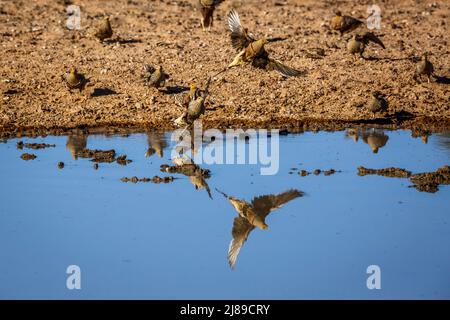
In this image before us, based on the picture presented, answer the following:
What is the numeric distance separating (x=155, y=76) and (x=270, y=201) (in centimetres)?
530

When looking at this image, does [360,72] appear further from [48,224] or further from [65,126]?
[48,224]

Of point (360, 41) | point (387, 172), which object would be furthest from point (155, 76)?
point (387, 172)

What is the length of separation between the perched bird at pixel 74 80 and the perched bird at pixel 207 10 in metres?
3.41

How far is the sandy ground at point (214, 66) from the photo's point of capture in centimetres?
1702

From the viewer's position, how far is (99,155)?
1477 centimetres

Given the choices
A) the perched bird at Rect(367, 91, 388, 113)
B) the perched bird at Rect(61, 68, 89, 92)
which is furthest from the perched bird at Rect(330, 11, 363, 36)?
the perched bird at Rect(61, 68, 89, 92)

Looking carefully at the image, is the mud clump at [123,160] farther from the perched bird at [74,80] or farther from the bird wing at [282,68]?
the perched bird at [74,80]

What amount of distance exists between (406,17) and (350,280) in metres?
12.6

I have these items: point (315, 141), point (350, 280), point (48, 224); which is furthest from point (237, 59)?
point (350, 280)
